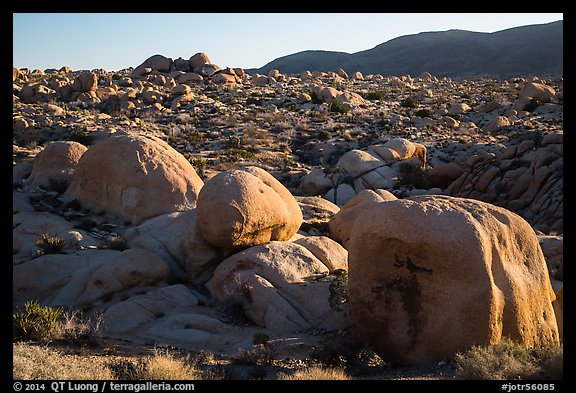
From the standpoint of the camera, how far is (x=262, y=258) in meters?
12.2

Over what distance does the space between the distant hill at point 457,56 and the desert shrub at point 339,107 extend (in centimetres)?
5380

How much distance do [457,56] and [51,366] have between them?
10911cm

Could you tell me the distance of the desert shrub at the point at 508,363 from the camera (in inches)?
263

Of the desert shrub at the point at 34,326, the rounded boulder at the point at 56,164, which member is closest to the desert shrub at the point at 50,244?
the rounded boulder at the point at 56,164

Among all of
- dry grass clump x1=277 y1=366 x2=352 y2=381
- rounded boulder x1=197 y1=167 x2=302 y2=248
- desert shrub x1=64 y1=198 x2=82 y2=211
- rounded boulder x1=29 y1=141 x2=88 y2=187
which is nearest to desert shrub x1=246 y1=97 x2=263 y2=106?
rounded boulder x1=29 y1=141 x2=88 y2=187

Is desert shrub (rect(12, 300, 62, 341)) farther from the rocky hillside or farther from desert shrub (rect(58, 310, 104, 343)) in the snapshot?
the rocky hillside

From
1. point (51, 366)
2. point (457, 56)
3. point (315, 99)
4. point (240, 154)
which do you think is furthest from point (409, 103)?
point (457, 56)

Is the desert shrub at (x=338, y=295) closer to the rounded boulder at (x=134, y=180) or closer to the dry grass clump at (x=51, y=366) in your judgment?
the dry grass clump at (x=51, y=366)

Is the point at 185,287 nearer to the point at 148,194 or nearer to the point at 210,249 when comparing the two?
the point at 210,249

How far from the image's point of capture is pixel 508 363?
22.6ft

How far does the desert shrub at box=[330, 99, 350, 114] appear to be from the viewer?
4000cm

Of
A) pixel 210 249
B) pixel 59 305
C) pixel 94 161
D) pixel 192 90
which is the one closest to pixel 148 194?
pixel 94 161

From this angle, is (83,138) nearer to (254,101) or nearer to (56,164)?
(56,164)
